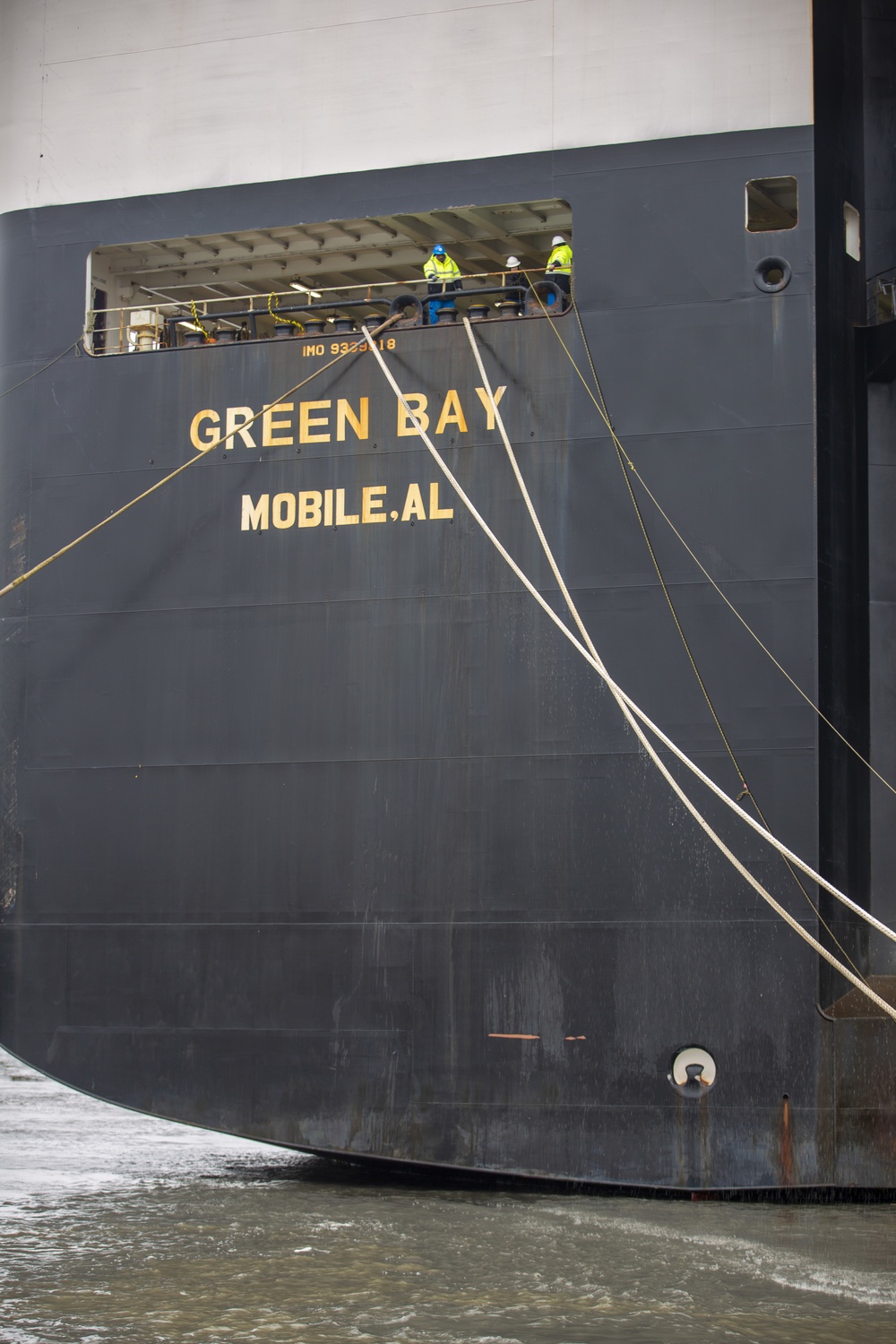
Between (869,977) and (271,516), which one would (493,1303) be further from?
(271,516)

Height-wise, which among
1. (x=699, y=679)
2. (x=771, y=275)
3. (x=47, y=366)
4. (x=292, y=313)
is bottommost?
(x=699, y=679)

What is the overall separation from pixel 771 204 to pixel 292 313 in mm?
3732

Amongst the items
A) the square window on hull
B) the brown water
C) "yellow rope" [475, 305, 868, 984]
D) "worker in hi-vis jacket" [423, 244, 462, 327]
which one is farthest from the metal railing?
the brown water

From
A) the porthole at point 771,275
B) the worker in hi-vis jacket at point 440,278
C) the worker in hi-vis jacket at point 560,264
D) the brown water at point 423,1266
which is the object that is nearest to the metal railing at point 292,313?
the worker in hi-vis jacket at point 440,278

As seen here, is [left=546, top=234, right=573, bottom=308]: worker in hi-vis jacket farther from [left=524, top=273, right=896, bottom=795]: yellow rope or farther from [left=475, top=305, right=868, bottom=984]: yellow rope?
[left=475, top=305, right=868, bottom=984]: yellow rope

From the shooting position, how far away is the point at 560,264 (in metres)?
11.0

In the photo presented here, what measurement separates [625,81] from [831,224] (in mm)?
1793

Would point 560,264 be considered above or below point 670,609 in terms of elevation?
above

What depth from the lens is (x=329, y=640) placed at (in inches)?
426

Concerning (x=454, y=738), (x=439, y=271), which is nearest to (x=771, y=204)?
(x=439, y=271)

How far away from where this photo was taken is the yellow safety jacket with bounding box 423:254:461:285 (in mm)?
11250

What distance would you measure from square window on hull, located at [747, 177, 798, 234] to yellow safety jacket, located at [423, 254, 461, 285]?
2198 millimetres

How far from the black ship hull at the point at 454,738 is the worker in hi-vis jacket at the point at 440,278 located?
39 centimetres

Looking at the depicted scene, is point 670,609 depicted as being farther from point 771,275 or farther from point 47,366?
point 47,366
